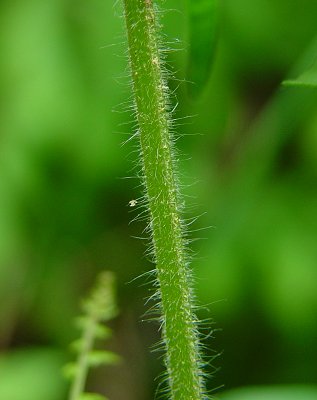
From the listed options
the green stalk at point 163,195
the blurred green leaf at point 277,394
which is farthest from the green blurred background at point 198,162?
the green stalk at point 163,195

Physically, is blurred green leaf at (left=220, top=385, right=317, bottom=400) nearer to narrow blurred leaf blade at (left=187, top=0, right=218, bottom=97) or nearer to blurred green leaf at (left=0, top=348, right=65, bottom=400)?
narrow blurred leaf blade at (left=187, top=0, right=218, bottom=97)

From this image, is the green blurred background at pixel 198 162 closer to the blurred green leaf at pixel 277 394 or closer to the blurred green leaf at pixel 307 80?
the blurred green leaf at pixel 277 394

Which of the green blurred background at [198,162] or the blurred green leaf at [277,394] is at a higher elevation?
the green blurred background at [198,162]

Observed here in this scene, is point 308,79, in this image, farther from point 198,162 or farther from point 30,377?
point 198,162

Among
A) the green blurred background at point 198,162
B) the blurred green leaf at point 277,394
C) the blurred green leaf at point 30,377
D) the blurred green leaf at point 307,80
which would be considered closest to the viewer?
the blurred green leaf at point 307,80

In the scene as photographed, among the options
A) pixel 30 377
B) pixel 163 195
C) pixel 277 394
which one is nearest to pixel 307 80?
pixel 163 195
